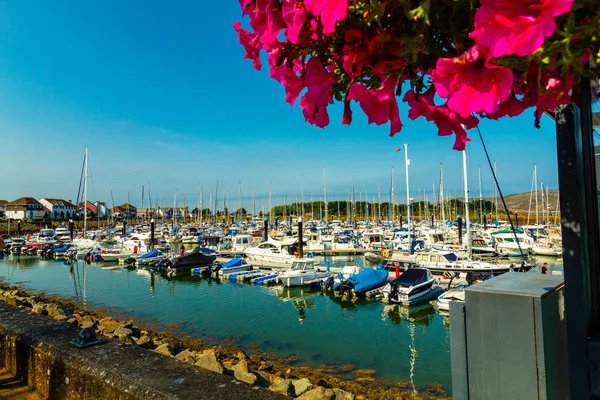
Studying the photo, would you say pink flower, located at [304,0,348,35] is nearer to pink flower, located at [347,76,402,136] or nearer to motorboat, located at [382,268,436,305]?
pink flower, located at [347,76,402,136]

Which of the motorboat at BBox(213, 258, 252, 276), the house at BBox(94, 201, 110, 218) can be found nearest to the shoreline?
the motorboat at BBox(213, 258, 252, 276)

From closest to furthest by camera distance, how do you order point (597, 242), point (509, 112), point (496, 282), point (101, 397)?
point (509, 112)
point (597, 242)
point (496, 282)
point (101, 397)

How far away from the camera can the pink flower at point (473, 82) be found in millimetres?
826

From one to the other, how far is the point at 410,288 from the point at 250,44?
759 inches

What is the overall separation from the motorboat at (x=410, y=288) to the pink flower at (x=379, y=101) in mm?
19094

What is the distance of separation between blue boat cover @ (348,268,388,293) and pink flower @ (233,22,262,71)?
20568mm

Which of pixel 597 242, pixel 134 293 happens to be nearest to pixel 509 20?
pixel 597 242

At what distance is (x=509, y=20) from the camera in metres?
0.70

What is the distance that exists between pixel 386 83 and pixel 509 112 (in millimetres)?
532

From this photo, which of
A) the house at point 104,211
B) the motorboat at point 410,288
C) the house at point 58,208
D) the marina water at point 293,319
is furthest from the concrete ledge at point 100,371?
the house at point 58,208

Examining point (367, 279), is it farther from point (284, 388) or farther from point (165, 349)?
point (284, 388)

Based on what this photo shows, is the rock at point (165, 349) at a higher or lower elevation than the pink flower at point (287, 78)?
lower

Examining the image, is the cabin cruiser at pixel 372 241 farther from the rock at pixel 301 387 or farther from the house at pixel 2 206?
the house at pixel 2 206

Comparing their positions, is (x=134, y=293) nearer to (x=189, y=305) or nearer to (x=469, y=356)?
(x=189, y=305)
